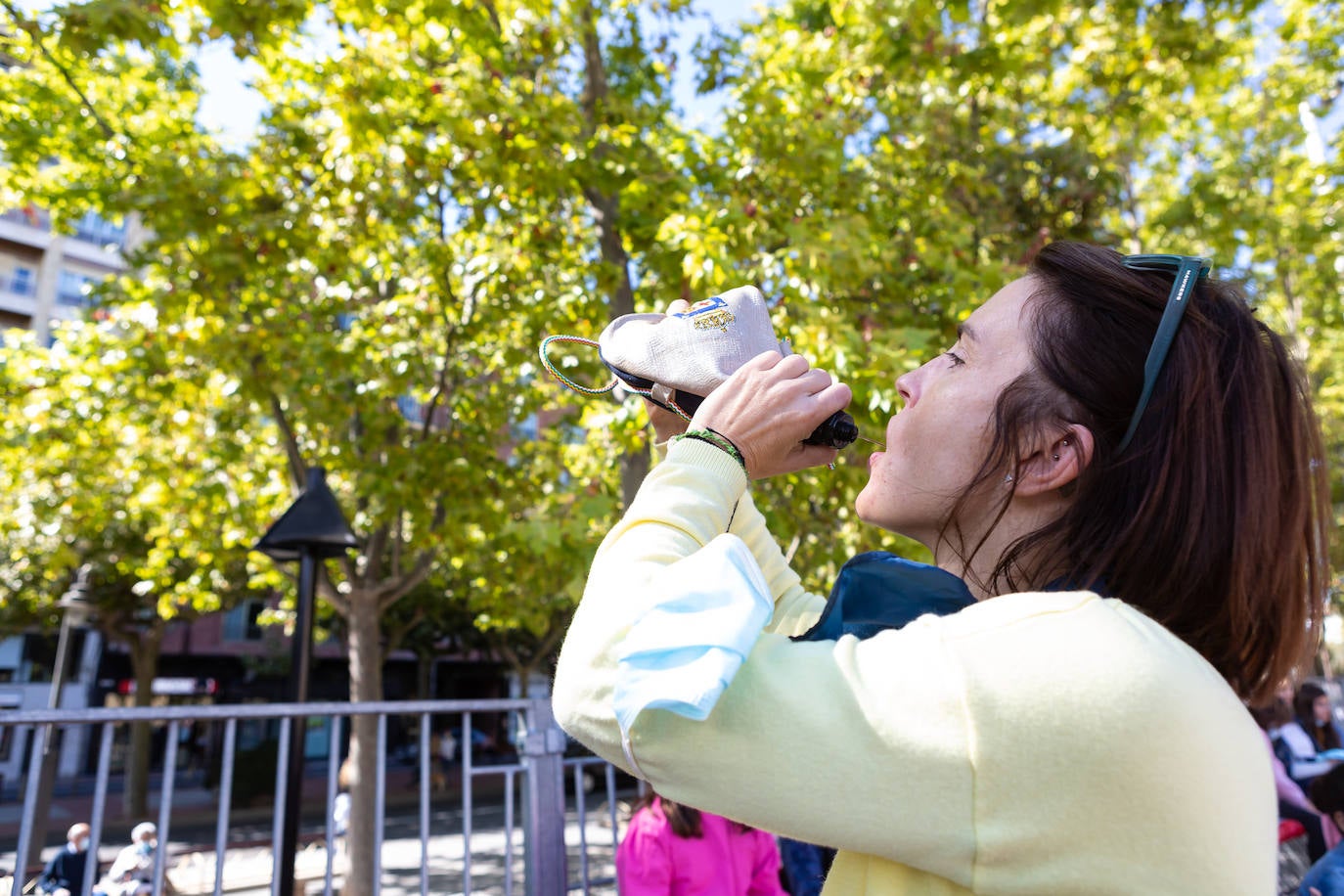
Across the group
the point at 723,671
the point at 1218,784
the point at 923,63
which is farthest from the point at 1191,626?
the point at 923,63

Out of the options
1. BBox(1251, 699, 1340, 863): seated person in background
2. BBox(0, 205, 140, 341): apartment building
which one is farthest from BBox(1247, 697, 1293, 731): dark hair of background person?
BBox(0, 205, 140, 341): apartment building

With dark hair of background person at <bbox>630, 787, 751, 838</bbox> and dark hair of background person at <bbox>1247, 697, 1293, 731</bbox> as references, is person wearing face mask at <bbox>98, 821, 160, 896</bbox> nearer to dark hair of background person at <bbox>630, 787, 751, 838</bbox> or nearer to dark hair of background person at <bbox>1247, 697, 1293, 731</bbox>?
dark hair of background person at <bbox>630, 787, 751, 838</bbox>

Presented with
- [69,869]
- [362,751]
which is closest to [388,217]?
[362,751]

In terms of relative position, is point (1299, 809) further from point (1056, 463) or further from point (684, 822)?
point (1056, 463)

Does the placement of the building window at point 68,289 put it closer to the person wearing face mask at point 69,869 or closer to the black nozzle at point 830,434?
the person wearing face mask at point 69,869

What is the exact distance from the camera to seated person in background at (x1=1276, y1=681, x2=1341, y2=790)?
5.70m

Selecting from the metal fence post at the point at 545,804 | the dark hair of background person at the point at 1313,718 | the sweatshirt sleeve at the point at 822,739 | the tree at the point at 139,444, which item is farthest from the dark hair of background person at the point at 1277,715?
the tree at the point at 139,444

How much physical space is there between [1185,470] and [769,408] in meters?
0.50

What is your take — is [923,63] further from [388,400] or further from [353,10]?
[388,400]

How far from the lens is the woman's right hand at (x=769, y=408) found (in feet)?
3.67

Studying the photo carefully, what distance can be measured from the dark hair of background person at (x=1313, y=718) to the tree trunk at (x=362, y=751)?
720 cm

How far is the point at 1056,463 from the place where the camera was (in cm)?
115

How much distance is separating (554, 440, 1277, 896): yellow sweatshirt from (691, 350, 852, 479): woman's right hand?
318 millimetres

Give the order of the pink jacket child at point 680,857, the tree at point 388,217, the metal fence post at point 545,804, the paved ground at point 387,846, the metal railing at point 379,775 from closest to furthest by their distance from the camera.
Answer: the metal railing at point 379,775 < the metal fence post at point 545,804 < the pink jacket child at point 680,857 < the tree at point 388,217 < the paved ground at point 387,846
